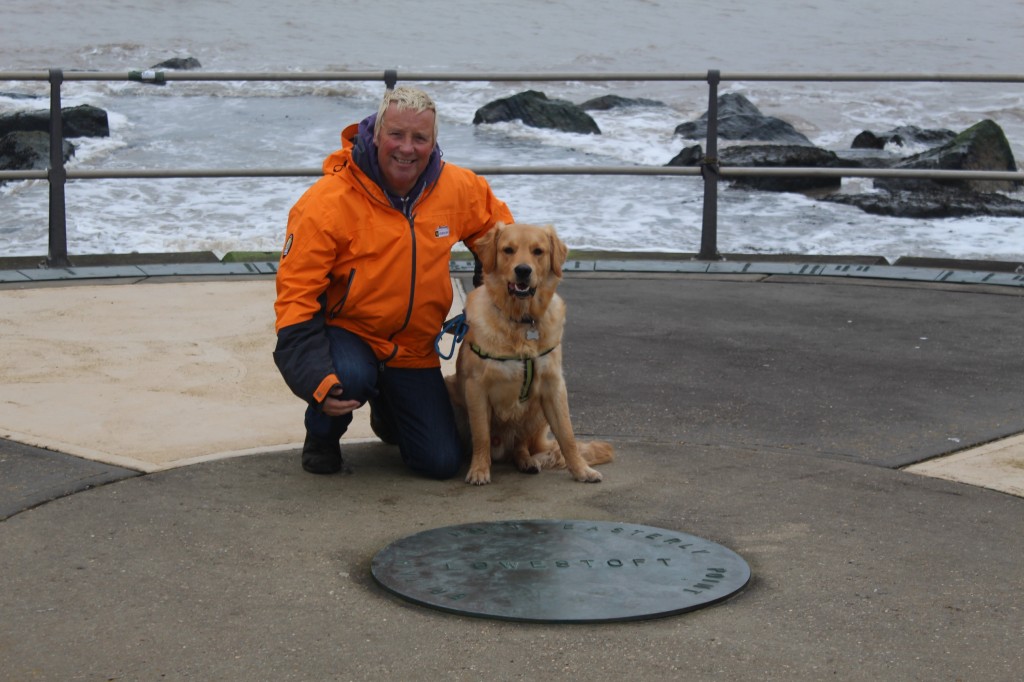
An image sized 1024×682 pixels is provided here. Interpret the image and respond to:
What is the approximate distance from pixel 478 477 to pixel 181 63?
29657 millimetres

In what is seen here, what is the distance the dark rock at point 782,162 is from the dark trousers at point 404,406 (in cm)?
1305

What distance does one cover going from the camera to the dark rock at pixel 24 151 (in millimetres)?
17812

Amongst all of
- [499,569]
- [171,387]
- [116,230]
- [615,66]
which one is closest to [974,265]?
[171,387]

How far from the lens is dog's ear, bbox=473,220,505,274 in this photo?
490 centimetres

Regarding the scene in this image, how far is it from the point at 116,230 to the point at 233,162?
5187 mm

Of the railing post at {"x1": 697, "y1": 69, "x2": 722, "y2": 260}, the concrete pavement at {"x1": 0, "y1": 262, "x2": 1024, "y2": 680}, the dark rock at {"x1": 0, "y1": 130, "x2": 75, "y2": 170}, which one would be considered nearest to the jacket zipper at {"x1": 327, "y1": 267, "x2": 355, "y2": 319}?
the concrete pavement at {"x1": 0, "y1": 262, "x2": 1024, "y2": 680}

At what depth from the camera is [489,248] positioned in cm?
492

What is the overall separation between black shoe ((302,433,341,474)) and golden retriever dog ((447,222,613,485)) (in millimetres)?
475

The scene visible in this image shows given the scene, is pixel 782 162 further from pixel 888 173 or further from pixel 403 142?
pixel 403 142

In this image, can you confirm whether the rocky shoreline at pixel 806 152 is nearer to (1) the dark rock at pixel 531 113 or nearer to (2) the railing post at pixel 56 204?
(1) the dark rock at pixel 531 113

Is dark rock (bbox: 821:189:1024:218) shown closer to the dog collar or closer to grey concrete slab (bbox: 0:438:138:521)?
the dog collar

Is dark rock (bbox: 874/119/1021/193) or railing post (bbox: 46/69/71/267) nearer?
railing post (bbox: 46/69/71/267)

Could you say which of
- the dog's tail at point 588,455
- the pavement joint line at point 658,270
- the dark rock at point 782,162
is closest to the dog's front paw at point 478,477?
the dog's tail at point 588,455

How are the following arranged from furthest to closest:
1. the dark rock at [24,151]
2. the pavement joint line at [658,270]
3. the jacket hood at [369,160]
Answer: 1. the dark rock at [24,151]
2. the pavement joint line at [658,270]
3. the jacket hood at [369,160]
